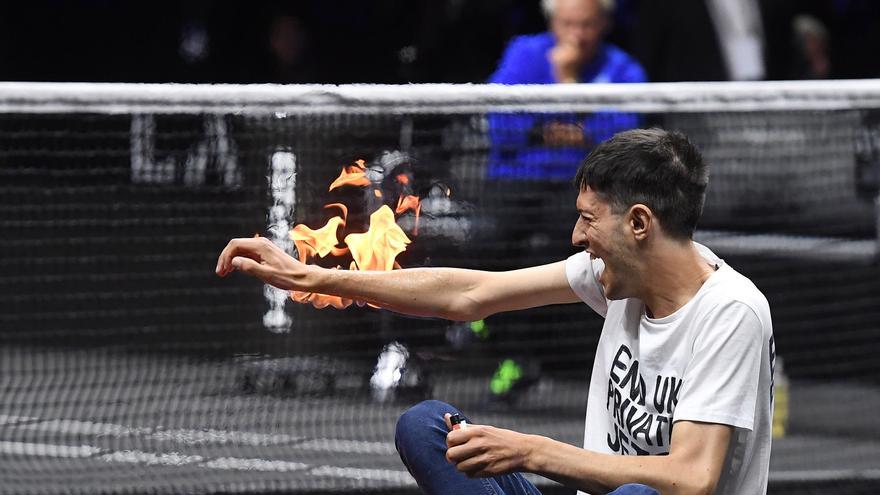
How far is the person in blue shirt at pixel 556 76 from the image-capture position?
6719mm

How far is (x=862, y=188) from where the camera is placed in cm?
790

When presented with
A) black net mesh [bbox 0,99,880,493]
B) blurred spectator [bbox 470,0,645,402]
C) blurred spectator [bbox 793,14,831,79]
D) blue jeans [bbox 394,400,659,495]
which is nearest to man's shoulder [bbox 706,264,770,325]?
blue jeans [bbox 394,400,659,495]

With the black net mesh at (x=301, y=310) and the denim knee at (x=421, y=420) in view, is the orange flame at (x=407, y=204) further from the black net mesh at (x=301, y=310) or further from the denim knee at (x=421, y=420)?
the denim knee at (x=421, y=420)

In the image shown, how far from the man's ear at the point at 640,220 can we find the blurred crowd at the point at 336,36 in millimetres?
7817

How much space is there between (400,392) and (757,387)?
422 centimetres

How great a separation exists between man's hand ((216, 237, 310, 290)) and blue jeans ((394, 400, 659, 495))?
489 millimetres

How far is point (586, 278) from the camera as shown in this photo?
3828 millimetres

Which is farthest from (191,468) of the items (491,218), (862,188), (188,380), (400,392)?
(862,188)

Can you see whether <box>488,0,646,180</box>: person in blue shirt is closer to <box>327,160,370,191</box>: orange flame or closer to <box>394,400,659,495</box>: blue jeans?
<box>327,160,370,191</box>: orange flame

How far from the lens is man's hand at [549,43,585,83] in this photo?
7309mm

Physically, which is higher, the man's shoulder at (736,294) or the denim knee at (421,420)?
the man's shoulder at (736,294)

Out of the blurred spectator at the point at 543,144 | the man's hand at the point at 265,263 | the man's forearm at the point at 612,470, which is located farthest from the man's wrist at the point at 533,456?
the blurred spectator at the point at 543,144

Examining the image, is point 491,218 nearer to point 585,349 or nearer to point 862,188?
point 585,349

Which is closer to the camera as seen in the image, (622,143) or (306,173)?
(622,143)
